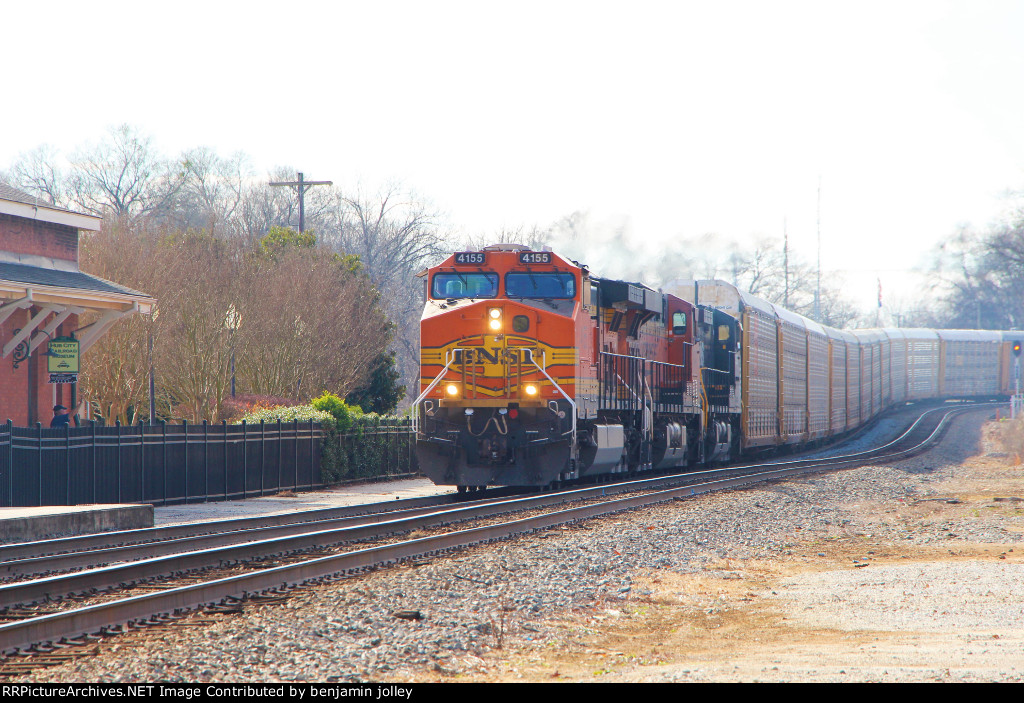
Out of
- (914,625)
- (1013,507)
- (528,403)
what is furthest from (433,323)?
(914,625)

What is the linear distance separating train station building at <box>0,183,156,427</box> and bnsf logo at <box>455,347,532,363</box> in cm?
860

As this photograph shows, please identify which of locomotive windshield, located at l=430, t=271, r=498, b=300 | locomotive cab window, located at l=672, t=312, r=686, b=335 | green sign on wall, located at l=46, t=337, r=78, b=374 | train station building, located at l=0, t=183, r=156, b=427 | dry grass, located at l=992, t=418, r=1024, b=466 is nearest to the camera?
locomotive windshield, located at l=430, t=271, r=498, b=300

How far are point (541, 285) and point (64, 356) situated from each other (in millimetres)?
10671

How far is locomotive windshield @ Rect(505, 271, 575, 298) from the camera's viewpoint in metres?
17.2

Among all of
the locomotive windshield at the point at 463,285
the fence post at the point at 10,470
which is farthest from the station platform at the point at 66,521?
the locomotive windshield at the point at 463,285

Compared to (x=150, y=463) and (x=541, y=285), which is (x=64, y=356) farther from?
(x=541, y=285)

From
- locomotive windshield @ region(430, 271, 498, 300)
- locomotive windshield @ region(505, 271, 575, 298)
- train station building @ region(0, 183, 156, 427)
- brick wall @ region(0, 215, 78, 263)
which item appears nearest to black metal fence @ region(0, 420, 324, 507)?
train station building @ region(0, 183, 156, 427)

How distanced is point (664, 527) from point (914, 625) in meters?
5.89

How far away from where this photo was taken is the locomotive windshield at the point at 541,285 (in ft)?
56.3

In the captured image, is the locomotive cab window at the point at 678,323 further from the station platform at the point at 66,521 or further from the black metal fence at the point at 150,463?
the station platform at the point at 66,521

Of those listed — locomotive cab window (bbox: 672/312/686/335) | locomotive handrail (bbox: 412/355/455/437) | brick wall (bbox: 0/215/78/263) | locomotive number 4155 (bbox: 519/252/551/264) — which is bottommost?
locomotive handrail (bbox: 412/355/455/437)

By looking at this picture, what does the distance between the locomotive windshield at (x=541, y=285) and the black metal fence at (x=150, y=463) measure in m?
6.03

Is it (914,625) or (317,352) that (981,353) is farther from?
(914,625)

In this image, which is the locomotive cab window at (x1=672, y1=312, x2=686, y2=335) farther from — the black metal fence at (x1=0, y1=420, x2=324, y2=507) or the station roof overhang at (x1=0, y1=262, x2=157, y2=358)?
the station roof overhang at (x1=0, y1=262, x2=157, y2=358)
